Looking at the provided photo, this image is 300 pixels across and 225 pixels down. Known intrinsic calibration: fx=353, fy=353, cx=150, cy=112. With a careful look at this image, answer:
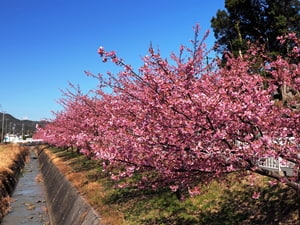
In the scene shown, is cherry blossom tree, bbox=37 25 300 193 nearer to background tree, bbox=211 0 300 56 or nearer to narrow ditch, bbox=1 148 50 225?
narrow ditch, bbox=1 148 50 225

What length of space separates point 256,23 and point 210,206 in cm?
2744

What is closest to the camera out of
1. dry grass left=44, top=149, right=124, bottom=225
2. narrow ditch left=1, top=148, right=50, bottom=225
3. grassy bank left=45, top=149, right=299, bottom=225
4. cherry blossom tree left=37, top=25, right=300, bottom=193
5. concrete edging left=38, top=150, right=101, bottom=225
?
cherry blossom tree left=37, top=25, right=300, bottom=193

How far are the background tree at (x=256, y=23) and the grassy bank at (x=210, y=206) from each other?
20.4 metres

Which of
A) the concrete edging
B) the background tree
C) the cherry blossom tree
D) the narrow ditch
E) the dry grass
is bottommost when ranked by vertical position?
the narrow ditch

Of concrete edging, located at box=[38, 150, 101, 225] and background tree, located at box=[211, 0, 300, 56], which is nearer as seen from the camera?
concrete edging, located at box=[38, 150, 101, 225]

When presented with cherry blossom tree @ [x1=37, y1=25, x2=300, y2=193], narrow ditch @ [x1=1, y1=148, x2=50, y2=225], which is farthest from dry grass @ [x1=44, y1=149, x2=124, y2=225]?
cherry blossom tree @ [x1=37, y1=25, x2=300, y2=193]

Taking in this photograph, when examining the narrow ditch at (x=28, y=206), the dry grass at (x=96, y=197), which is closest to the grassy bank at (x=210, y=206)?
the dry grass at (x=96, y=197)

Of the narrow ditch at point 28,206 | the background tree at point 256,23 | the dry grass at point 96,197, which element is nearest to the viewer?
the dry grass at point 96,197

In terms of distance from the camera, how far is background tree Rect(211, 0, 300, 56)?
3108 cm

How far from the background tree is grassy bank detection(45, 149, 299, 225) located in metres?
20.4

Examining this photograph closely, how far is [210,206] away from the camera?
10.4 m

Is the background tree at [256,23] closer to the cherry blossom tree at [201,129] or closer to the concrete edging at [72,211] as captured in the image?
the concrete edging at [72,211]

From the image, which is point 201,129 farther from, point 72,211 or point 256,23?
point 256,23

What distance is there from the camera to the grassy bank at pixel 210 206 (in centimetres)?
886
